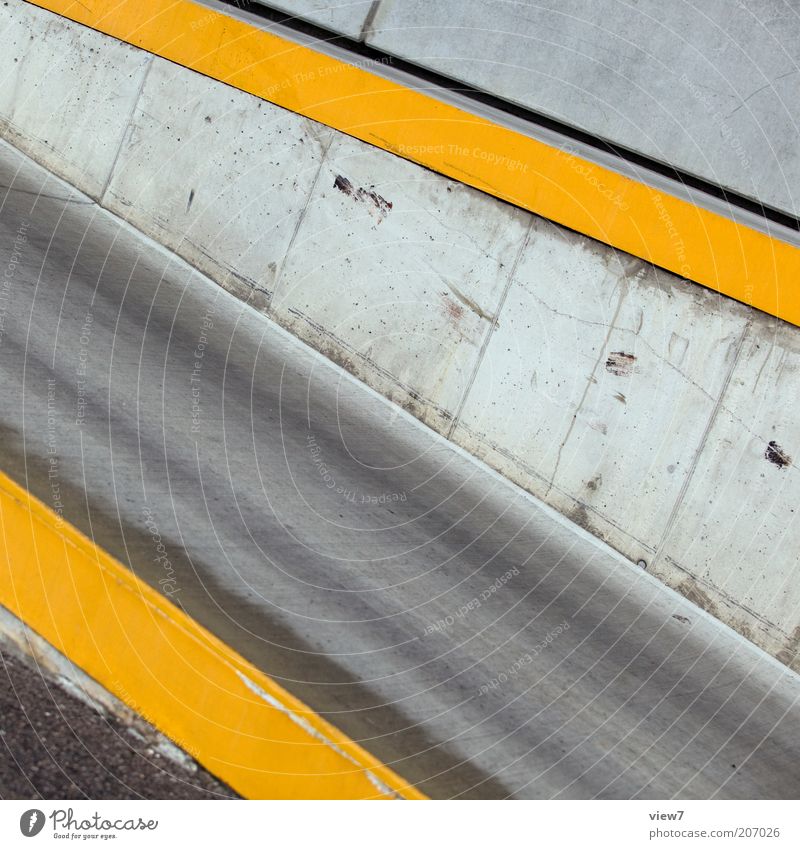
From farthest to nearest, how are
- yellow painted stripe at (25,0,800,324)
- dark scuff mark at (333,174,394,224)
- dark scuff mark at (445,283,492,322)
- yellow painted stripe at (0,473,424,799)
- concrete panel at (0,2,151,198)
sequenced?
1. concrete panel at (0,2,151,198)
2. dark scuff mark at (333,174,394,224)
3. dark scuff mark at (445,283,492,322)
4. yellow painted stripe at (25,0,800,324)
5. yellow painted stripe at (0,473,424,799)

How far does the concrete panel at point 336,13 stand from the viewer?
9.30m

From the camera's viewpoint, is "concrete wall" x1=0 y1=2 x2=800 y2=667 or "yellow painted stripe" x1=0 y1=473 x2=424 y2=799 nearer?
"yellow painted stripe" x1=0 y1=473 x2=424 y2=799

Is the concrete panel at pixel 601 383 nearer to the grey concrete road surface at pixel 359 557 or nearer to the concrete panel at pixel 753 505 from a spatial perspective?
the concrete panel at pixel 753 505

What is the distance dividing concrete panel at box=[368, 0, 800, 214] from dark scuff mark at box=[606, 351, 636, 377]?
196cm

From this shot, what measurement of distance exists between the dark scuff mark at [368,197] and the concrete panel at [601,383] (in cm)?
159

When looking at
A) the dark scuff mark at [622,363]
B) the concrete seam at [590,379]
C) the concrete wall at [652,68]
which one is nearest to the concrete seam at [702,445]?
the dark scuff mark at [622,363]

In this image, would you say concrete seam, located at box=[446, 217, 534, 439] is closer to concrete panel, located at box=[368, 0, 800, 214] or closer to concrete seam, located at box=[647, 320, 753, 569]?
concrete panel, located at box=[368, 0, 800, 214]

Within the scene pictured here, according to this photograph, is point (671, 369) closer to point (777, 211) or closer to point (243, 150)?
point (777, 211)

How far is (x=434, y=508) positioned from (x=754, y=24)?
577 cm

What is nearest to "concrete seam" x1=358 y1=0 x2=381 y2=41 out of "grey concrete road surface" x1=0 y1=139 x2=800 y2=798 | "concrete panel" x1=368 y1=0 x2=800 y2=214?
"concrete panel" x1=368 y1=0 x2=800 y2=214

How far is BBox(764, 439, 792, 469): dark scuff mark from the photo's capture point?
8297mm

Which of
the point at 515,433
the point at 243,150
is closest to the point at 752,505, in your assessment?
the point at 515,433

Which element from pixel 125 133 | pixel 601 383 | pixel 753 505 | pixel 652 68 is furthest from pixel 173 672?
pixel 652 68

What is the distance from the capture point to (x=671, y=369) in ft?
28.0
